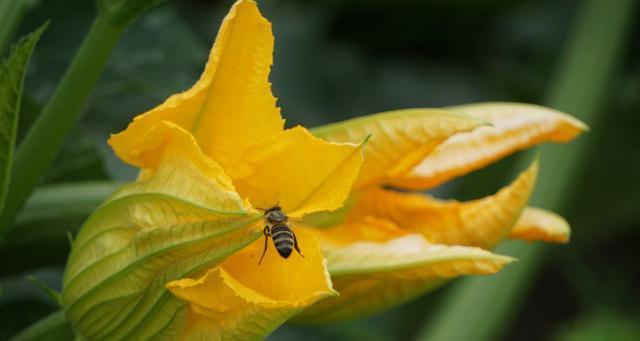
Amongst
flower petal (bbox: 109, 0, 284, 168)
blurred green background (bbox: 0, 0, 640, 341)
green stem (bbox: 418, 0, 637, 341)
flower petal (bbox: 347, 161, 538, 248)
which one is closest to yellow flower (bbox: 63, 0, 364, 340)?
flower petal (bbox: 109, 0, 284, 168)

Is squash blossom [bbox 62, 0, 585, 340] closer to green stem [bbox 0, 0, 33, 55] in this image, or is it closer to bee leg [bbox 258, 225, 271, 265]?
bee leg [bbox 258, 225, 271, 265]

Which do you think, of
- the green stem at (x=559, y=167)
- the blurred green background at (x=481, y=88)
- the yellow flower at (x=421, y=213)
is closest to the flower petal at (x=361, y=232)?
the yellow flower at (x=421, y=213)

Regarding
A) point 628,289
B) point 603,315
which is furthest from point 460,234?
point 628,289

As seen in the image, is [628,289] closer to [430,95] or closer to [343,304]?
[430,95]

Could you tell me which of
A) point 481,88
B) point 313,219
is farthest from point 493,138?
point 481,88

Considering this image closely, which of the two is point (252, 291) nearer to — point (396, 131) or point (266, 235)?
point (266, 235)

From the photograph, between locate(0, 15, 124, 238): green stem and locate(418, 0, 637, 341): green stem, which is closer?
locate(0, 15, 124, 238): green stem
